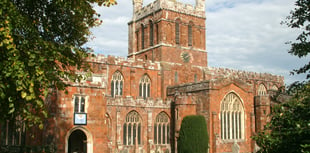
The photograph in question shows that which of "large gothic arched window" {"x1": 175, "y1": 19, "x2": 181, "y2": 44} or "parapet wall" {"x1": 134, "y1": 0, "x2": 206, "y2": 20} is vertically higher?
"parapet wall" {"x1": 134, "y1": 0, "x2": 206, "y2": 20}

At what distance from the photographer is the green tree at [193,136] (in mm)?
30433

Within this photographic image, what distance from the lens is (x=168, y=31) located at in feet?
137

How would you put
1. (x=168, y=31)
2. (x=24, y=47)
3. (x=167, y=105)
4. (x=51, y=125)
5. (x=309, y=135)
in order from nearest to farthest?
1. (x=309, y=135)
2. (x=24, y=47)
3. (x=51, y=125)
4. (x=167, y=105)
5. (x=168, y=31)

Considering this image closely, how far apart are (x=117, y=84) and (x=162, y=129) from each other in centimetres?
663

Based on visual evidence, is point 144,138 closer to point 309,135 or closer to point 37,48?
point 37,48

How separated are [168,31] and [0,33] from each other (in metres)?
30.3

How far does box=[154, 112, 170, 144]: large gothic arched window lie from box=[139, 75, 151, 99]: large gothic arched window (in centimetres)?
478

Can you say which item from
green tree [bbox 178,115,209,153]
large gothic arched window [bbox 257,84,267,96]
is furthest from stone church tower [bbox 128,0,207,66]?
green tree [bbox 178,115,209,153]

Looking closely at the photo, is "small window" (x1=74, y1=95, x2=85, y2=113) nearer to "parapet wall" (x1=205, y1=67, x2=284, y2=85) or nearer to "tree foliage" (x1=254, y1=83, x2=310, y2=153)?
"tree foliage" (x1=254, y1=83, x2=310, y2=153)

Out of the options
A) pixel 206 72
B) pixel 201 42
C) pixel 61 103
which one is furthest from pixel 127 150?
pixel 201 42

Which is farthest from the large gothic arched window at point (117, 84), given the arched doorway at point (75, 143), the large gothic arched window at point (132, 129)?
the arched doorway at point (75, 143)

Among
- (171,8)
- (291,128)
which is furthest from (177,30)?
(291,128)

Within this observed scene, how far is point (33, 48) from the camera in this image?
14.1 meters

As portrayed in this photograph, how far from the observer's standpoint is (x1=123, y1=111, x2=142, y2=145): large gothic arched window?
32.3 meters
